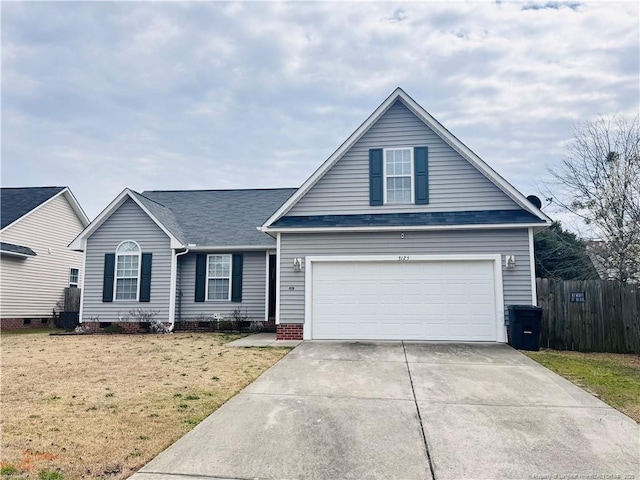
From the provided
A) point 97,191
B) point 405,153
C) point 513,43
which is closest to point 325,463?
point 405,153

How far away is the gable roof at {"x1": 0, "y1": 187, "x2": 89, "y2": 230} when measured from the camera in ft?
60.6

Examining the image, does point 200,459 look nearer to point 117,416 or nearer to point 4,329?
point 117,416

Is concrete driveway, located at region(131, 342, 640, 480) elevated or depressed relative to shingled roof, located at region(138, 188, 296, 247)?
depressed

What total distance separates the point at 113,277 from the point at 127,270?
21.3 inches

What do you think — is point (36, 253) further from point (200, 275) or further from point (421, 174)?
point (421, 174)

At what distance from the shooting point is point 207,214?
58.4 ft

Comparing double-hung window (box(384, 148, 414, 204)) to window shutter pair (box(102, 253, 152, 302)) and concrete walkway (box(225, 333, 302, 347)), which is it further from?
window shutter pair (box(102, 253, 152, 302))

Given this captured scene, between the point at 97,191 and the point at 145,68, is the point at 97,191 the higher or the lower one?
the lower one

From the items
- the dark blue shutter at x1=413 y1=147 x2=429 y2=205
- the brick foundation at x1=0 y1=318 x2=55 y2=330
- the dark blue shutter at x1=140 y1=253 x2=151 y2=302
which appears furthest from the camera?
the brick foundation at x1=0 y1=318 x2=55 y2=330

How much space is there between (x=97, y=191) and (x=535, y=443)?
27.3m

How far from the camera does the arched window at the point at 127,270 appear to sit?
15.0 m

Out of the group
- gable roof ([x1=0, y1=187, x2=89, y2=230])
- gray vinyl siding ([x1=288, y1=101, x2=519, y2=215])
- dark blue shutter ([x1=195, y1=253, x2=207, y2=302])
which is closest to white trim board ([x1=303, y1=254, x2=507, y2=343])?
gray vinyl siding ([x1=288, y1=101, x2=519, y2=215])

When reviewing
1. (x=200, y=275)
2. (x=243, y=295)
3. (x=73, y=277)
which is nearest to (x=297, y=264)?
(x=243, y=295)

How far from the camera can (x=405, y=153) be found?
41.1 ft
